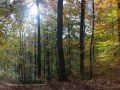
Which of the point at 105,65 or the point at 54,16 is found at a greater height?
the point at 54,16

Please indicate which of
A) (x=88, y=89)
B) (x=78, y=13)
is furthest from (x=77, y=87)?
(x=78, y=13)

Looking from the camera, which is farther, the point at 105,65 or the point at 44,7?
the point at 44,7

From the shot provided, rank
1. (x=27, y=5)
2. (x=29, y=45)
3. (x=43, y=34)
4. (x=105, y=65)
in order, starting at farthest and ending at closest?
(x=29, y=45), (x=43, y=34), (x=27, y=5), (x=105, y=65)

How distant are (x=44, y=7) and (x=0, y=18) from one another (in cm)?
981

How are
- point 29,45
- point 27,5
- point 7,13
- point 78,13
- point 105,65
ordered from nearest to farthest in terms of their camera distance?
point 7,13 → point 105,65 → point 27,5 → point 78,13 → point 29,45

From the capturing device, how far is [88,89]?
11961 millimetres

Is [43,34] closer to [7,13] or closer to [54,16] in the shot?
[54,16]

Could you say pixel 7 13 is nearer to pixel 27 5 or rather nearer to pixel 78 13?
pixel 27 5

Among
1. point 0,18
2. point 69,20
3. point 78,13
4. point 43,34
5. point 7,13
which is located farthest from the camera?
point 43,34

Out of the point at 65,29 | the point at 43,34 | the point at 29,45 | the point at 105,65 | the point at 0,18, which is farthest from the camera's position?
the point at 29,45

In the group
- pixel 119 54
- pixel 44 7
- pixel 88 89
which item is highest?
pixel 44 7

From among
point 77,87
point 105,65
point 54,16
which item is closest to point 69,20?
point 54,16

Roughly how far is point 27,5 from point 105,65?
1083cm

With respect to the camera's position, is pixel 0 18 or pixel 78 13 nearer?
pixel 0 18
